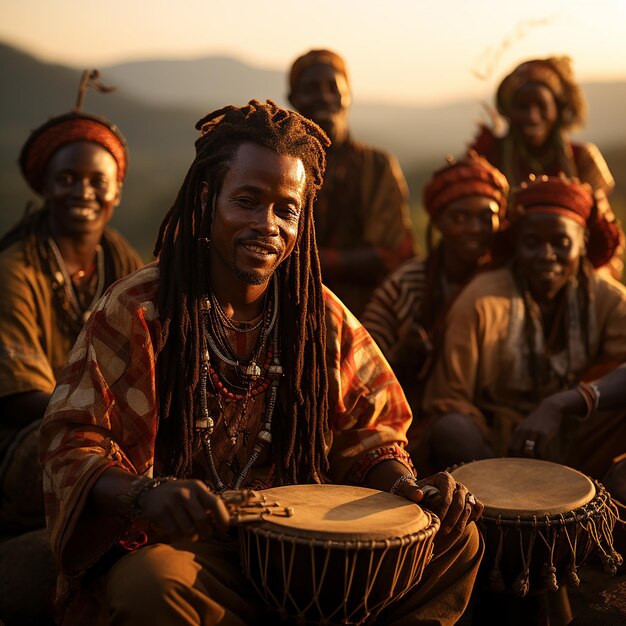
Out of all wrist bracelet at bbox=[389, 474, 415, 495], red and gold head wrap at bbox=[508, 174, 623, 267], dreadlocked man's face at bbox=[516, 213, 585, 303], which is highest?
red and gold head wrap at bbox=[508, 174, 623, 267]

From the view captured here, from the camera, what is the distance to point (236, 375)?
319 centimetres

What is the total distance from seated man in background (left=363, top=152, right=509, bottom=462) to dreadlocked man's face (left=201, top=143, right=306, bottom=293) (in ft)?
7.09

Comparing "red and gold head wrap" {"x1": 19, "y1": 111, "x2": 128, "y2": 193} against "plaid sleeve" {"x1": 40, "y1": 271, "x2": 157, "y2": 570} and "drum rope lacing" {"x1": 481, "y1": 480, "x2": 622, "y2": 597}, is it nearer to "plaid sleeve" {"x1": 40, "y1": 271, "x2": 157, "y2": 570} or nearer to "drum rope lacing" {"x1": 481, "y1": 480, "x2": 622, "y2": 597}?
"plaid sleeve" {"x1": 40, "y1": 271, "x2": 157, "y2": 570}

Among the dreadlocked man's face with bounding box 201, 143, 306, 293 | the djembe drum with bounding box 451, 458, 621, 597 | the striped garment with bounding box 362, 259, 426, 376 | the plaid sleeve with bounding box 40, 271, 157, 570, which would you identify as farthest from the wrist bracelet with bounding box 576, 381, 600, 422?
the plaid sleeve with bounding box 40, 271, 157, 570

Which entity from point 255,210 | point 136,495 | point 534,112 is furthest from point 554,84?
point 136,495

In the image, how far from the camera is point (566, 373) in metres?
4.67

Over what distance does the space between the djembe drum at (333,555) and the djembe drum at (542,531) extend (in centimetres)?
50

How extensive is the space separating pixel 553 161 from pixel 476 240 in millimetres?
1667

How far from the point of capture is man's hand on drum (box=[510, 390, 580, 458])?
4.03 m

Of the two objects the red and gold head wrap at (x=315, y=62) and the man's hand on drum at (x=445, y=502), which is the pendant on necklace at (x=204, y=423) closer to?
the man's hand on drum at (x=445, y=502)

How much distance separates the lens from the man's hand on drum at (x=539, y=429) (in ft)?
13.2

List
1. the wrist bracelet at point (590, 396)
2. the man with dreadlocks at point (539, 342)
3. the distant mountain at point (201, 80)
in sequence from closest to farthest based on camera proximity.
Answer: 1. the wrist bracelet at point (590, 396)
2. the man with dreadlocks at point (539, 342)
3. the distant mountain at point (201, 80)

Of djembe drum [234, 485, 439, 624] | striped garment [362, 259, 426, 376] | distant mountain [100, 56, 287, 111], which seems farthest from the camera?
distant mountain [100, 56, 287, 111]

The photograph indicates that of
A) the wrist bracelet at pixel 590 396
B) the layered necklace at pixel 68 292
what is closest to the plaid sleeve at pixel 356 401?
the wrist bracelet at pixel 590 396
